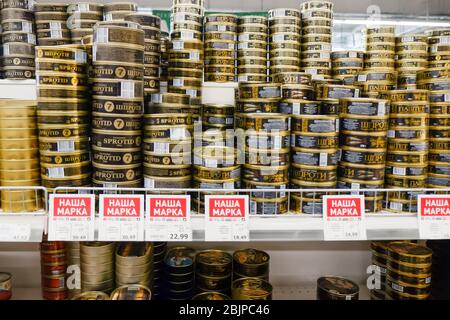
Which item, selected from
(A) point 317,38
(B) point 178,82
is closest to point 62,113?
(B) point 178,82

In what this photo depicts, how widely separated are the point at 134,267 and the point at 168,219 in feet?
1.42

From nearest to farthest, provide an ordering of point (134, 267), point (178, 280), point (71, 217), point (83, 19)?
point (71, 217), point (134, 267), point (178, 280), point (83, 19)

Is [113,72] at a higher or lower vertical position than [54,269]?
higher

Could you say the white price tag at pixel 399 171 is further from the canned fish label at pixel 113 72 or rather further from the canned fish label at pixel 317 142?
the canned fish label at pixel 113 72

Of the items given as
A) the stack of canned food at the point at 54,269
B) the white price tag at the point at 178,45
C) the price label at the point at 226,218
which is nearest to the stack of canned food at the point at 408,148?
the price label at the point at 226,218

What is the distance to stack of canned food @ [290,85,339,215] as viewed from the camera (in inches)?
49.8

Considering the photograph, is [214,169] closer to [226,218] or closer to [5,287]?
[226,218]

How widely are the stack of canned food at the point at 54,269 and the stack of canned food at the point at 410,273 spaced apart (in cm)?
137

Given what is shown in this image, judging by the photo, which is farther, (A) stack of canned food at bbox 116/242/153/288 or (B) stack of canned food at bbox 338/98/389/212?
(A) stack of canned food at bbox 116/242/153/288

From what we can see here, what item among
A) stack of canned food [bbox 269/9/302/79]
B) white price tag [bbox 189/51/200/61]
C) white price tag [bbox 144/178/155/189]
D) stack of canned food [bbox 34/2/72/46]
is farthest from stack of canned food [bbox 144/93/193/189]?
stack of canned food [bbox 269/9/302/79]

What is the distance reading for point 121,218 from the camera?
1151 mm

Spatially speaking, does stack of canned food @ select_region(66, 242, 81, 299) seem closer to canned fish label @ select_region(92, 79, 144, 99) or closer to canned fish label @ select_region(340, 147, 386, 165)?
canned fish label @ select_region(92, 79, 144, 99)

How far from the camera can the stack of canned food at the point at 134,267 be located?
1.48 metres

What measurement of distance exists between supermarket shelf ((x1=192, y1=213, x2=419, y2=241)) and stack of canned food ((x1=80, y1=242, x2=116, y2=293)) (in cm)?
51
